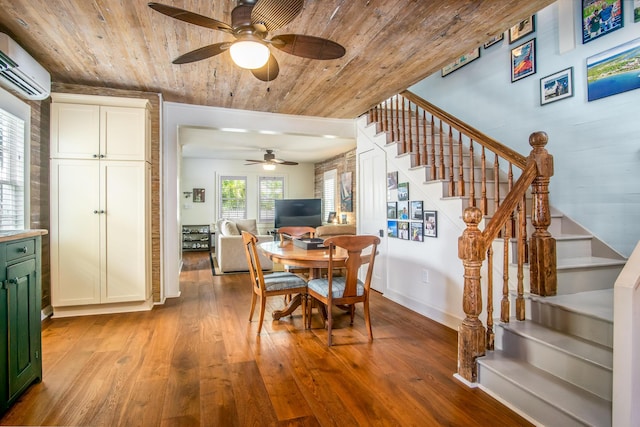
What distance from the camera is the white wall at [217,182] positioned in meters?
9.20

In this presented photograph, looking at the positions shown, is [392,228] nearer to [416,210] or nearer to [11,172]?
[416,210]

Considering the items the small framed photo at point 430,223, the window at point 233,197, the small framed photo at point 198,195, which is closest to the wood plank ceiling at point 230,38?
the small framed photo at point 430,223

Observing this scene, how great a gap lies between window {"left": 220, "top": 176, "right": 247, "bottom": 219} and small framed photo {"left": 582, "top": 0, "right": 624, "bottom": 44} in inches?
321

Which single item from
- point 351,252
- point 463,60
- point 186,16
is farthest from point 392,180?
point 186,16

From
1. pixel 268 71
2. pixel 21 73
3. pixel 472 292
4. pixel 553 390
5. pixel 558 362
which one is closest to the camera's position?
pixel 553 390

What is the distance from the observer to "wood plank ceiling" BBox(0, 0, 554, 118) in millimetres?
2270

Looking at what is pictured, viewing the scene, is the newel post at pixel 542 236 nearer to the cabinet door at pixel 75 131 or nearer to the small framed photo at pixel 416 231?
the small framed photo at pixel 416 231

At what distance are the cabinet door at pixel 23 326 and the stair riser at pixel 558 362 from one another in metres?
2.92

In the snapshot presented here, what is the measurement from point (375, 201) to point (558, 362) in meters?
2.92

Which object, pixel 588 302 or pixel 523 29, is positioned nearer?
pixel 588 302

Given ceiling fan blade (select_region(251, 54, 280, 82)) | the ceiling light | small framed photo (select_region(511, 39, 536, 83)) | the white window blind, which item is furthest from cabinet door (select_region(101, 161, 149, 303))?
small framed photo (select_region(511, 39, 536, 83))

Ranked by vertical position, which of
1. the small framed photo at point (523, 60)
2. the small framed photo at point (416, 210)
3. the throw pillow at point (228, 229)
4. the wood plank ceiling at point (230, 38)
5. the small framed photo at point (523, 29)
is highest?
the small framed photo at point (523, 29)

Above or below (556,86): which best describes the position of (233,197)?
below

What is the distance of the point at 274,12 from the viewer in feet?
5.82
